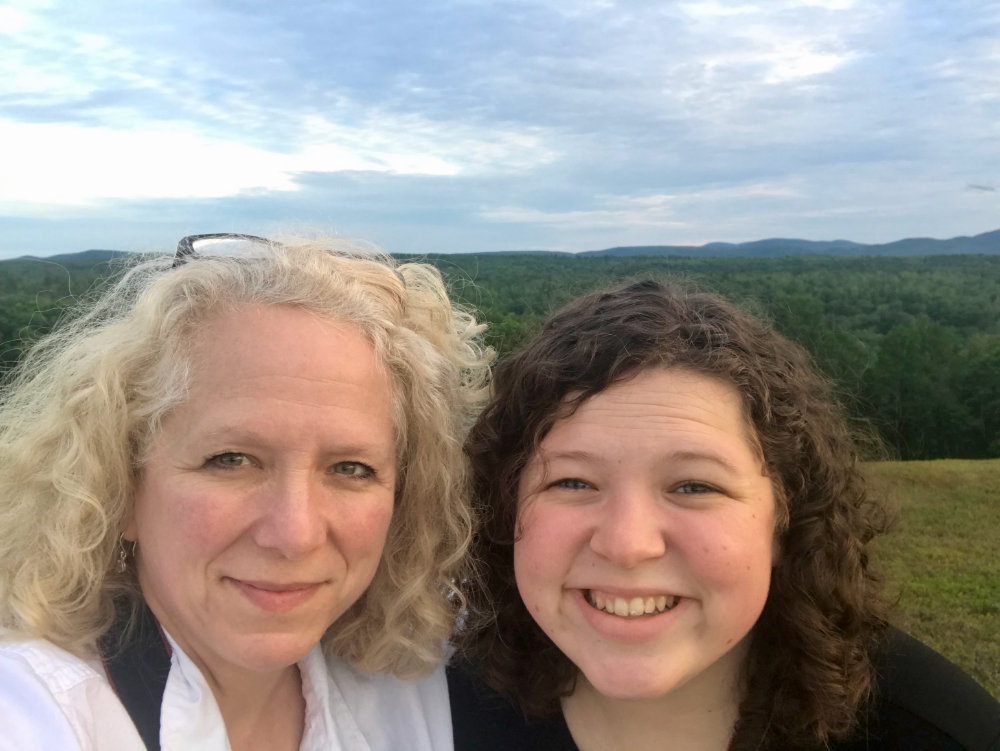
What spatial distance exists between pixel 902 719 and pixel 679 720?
578 mm

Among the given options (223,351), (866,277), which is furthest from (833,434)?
(866,277)

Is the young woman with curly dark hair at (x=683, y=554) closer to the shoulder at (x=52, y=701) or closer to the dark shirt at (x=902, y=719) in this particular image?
the dark shirt at (x=902, y=719)

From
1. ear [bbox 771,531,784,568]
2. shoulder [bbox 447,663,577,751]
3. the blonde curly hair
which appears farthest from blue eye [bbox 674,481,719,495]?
shoulder [bbox 447,663,577,751]

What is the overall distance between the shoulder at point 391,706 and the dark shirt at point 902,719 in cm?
7

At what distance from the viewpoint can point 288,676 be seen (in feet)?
7.89

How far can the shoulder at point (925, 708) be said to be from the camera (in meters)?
2.00

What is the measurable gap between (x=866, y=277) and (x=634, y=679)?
4751cm

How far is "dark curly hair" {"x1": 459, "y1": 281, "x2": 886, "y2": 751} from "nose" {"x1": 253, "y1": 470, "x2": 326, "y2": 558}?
23.4 inches

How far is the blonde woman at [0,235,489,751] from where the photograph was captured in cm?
193

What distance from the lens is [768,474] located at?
209 centimetres

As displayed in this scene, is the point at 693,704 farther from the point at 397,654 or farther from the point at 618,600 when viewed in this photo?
the point at 397,654

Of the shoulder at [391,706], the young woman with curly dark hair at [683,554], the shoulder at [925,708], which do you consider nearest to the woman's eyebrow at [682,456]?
the young woman with curly dark hair at [683,554]

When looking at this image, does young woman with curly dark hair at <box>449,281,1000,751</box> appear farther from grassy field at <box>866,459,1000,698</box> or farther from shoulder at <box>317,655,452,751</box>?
grassy field at <box>866,459,1000,698</box>

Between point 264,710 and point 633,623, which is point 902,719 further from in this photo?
point 264,710
